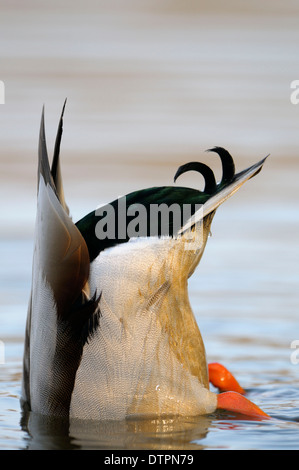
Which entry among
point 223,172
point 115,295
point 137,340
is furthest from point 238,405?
point 223,172

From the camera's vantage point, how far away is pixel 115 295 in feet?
12.3

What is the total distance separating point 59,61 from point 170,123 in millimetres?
1647

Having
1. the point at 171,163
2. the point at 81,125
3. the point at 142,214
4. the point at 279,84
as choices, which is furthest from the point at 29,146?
the point at 142,214

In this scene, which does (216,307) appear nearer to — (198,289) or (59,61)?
(198,289)

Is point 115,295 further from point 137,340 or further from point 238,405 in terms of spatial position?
point 238,405

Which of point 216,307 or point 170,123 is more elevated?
point 170,123

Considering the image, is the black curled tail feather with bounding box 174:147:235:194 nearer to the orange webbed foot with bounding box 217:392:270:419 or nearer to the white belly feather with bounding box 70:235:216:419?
the white belly feather with bounding box 70:235:216:419

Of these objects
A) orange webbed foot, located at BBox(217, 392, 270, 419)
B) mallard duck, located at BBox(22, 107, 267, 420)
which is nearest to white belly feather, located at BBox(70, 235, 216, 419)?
mallard duck, located at BBox(22, 107, 267, 420)

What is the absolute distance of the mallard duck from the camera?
12.2 feet

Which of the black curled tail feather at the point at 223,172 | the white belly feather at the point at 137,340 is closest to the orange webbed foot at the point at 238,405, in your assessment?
the white belly feather at the point at 137,340

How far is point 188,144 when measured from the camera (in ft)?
27.6
